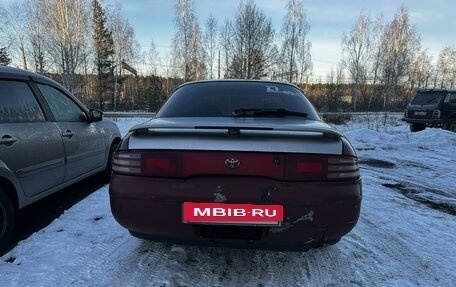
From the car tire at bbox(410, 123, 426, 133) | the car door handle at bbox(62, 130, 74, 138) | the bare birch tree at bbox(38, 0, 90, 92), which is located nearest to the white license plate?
the car door handle at bbox(62, 130, 74, 138)

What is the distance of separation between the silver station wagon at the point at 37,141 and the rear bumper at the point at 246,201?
4.52 ft

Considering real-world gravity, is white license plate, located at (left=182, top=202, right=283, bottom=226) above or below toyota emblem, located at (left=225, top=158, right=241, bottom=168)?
below

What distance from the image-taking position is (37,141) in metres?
3.65

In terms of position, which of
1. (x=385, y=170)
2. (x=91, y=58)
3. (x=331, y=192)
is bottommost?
(x=385, y=170)

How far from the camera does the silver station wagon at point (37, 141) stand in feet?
10.8

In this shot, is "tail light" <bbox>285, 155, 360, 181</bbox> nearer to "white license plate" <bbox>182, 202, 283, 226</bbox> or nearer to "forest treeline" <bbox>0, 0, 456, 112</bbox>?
"white license plate" <bbox>182, 202, 283, 226</bbox>

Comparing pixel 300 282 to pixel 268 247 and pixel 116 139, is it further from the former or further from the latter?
pixel 116 139

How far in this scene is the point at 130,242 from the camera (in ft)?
11.1

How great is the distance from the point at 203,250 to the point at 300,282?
876mm

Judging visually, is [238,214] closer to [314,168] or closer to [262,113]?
[314,168]

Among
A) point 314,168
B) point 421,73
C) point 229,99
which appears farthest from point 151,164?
point 421,73

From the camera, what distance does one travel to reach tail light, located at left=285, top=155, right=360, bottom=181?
2.43 m

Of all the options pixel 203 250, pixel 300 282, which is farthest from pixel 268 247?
pixel 203 250

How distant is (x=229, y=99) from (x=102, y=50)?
136 ft
